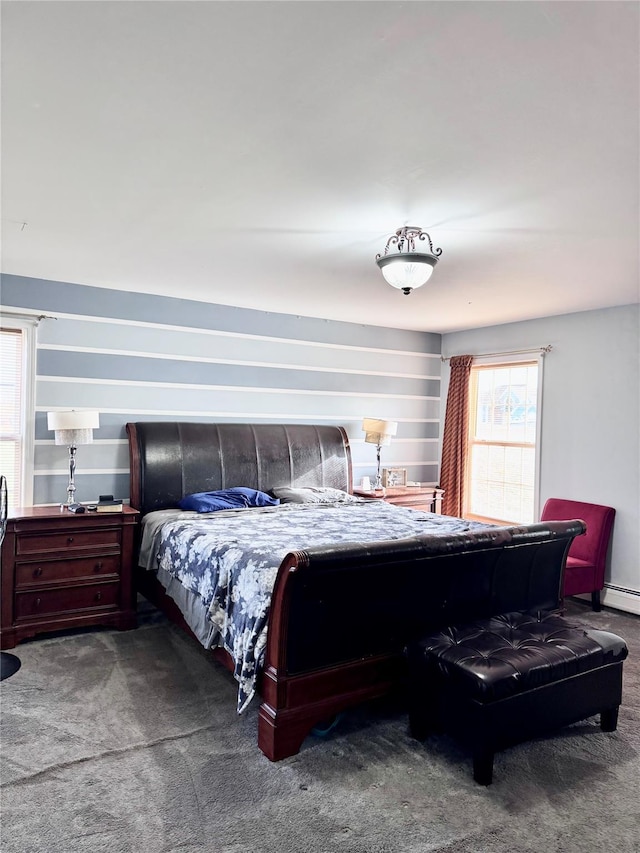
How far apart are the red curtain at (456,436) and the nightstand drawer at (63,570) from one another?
11.7ft

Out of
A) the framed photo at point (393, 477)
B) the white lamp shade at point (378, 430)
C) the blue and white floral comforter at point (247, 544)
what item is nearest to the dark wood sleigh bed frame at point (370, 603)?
the blue and white floral comforter at point (247, 544)

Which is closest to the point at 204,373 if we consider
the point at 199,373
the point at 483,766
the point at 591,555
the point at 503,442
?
the point at 199,373

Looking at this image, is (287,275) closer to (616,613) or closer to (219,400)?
(219,400)

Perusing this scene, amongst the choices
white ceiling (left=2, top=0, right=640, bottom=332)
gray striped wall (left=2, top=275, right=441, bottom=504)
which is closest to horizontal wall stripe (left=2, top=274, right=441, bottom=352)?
gray striped wall (left=2, top=275, right=441, bottom=504)

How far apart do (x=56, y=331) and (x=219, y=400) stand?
1.40m

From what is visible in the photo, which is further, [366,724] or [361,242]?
[361,242]

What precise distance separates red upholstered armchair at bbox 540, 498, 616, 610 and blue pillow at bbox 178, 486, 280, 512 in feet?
7.82

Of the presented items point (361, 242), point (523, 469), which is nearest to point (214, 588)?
point (361, 242)

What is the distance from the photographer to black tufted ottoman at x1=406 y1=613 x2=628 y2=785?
2.29 meters

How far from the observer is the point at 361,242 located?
A: 324 centimetres

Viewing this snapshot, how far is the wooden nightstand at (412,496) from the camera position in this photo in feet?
18.2

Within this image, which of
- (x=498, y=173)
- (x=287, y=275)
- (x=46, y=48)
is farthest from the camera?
(x=287, y=275)

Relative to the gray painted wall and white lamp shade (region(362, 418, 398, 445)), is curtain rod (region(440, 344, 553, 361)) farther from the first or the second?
white lamp shade (region(362, 418, 398, 445))

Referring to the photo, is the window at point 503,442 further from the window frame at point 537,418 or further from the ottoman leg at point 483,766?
the ottoman leg at point 483,766
